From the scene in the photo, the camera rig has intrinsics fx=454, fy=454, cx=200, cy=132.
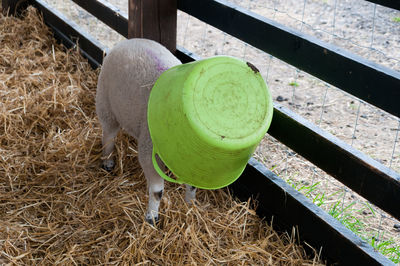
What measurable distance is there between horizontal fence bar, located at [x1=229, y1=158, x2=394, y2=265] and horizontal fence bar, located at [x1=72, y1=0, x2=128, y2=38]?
1.52 m

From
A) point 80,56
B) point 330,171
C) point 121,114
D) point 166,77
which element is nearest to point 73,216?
point 121,114

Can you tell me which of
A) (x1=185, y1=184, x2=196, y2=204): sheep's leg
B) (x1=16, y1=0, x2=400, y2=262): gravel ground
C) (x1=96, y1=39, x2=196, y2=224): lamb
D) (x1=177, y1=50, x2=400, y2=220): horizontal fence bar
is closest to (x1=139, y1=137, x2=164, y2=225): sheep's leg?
(x1=96, y1=39, x2=196, y2=224): lamb

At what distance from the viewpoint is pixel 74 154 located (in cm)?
295

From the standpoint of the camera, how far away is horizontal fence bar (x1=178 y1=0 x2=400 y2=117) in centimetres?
177

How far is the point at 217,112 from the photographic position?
1.64m

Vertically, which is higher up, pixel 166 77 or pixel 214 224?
pixel 166 77

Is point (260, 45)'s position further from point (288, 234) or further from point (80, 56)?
point (80, 56)

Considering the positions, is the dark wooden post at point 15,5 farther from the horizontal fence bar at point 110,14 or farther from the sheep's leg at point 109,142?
the sheep's leg at point 109,142

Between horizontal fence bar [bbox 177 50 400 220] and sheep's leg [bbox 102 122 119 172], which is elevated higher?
horizontal fence bar [bbox 177 50 400 220]

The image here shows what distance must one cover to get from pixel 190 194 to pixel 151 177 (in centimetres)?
40

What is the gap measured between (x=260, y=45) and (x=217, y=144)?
0.87 m

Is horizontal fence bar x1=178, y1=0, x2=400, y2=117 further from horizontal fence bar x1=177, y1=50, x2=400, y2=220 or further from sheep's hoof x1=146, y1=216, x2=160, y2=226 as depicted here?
sheep's hoof x1=146, y1=216, x2=160, y2=226

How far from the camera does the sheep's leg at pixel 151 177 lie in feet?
7.12

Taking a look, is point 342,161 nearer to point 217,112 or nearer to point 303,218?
point 303,218
